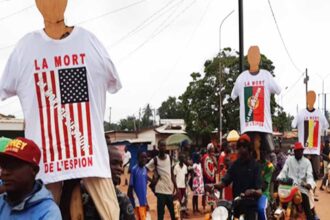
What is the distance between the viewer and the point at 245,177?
6.48 metres

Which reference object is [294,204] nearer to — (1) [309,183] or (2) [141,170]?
(1) [309,183]

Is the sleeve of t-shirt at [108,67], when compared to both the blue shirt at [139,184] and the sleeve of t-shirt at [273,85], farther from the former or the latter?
the blue shirt at [139,184]

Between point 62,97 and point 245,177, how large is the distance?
3.60m

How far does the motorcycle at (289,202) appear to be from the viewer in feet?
30.4

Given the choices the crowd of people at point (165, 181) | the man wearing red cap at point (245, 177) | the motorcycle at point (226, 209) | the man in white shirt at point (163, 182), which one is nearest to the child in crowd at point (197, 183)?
the crowd of people at point (165, 181)

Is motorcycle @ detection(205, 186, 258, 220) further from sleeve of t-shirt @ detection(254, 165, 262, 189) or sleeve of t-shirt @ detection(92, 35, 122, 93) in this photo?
sleeve of t-shirt @ detection(92, 35, 122, 93)

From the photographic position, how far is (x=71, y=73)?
348 cm

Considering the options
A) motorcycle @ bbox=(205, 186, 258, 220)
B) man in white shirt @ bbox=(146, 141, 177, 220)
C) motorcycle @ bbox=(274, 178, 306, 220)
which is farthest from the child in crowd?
motorcycle @ bbox=(205, 186, 258, 220)

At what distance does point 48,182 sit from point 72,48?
2.99 ft

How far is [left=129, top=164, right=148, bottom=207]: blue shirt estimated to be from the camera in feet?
31.2

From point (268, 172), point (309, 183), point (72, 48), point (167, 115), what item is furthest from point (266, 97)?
point (167, 115)

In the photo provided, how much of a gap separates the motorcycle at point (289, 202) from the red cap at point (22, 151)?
7187 mm

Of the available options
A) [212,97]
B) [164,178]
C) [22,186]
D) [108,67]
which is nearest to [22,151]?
[22,186]

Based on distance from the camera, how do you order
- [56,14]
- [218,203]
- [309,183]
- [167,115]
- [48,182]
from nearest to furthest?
1. [48,182]
2. [56,14]
3. [218,203]
4. [309,183]
5. [167,115]
